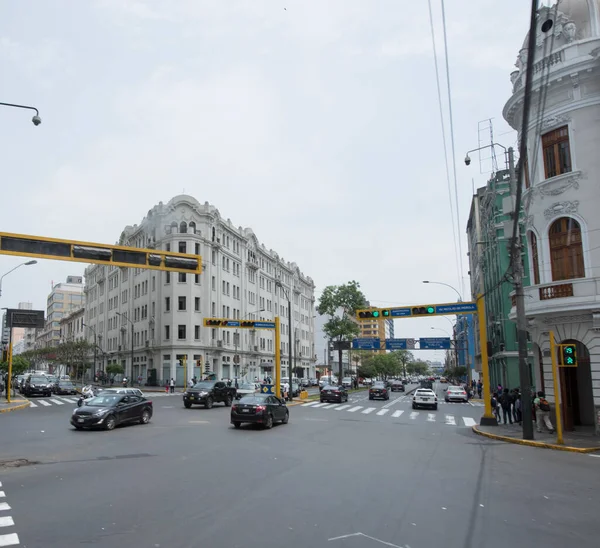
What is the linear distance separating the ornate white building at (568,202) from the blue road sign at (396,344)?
139 feet

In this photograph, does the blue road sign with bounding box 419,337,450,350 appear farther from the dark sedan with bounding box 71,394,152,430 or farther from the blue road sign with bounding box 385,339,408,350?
the dark sedan with bounding box 71,394,152,430

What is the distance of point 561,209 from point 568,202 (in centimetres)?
36

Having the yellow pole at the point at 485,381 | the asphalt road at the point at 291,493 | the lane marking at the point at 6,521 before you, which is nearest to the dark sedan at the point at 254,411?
the asphalt road at the point at 291,493

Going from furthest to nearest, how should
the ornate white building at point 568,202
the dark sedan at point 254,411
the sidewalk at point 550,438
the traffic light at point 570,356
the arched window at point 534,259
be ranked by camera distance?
the arched window at point 534,259, the dark sedan at point 254,411, the ornate white building at point 568,202, the traffic light at point 570,356, the sidewalk at point 550,438

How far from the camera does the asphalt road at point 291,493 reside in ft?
25.6

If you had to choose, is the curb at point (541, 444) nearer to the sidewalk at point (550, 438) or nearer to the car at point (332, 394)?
the sidewalk at point (550, 438)

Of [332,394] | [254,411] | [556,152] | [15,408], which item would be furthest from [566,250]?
[15,408]

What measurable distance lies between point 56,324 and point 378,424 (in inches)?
5813

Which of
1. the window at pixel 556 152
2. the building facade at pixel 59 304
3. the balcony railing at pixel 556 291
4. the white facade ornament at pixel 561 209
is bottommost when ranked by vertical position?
the balcony railing at pixel 556 291

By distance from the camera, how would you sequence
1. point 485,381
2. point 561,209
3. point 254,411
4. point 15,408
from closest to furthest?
point 561,209, point 254,411, point 485,381, point 15,408

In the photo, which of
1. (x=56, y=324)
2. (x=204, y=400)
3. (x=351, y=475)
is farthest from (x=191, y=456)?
(x=56, y=324)

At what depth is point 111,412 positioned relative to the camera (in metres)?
22.0

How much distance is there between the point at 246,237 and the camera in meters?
82.0

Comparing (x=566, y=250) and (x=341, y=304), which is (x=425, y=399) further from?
(x=341, y=304)
